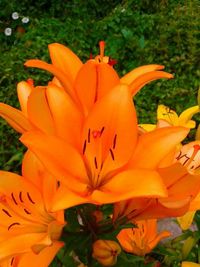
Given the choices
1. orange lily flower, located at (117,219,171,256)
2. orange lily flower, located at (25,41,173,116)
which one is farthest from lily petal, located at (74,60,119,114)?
orange lily flower, located at (117,219,171,256)

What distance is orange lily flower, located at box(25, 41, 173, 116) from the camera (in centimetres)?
78

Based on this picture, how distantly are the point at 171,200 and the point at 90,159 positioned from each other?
12cm

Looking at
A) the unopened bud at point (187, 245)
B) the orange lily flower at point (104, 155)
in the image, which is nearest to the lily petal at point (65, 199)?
the orange lily flower at point (104, 155)

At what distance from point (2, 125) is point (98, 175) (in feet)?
6.22

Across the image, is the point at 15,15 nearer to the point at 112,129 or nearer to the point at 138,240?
the point at 138,240

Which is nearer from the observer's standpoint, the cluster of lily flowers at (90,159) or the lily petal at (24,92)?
the cluster of lily flowers at (90,159)

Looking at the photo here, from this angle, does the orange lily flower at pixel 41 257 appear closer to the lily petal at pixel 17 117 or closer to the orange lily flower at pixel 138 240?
the lily petal at pixel 17 117

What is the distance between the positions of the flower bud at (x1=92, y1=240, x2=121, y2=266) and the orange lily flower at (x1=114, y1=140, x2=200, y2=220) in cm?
5

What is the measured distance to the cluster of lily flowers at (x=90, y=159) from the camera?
760 millimetres

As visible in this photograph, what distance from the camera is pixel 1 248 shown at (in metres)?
0.82

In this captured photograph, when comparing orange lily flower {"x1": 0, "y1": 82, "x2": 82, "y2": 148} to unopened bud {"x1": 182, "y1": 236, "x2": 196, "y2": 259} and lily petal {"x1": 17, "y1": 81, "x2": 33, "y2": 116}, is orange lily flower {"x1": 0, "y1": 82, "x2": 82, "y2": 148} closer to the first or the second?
lily petal {"x1": 17, "y1": 81, "x2": 33, "y2": 116}

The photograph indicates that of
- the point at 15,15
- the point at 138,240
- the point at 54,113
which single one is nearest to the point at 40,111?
the point at 54,113

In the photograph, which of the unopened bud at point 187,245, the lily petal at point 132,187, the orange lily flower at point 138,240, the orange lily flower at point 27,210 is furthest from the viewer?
the unopened bud at point 187,245

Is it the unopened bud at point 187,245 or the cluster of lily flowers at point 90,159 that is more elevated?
the cluster of lily flowers at point 90,159
